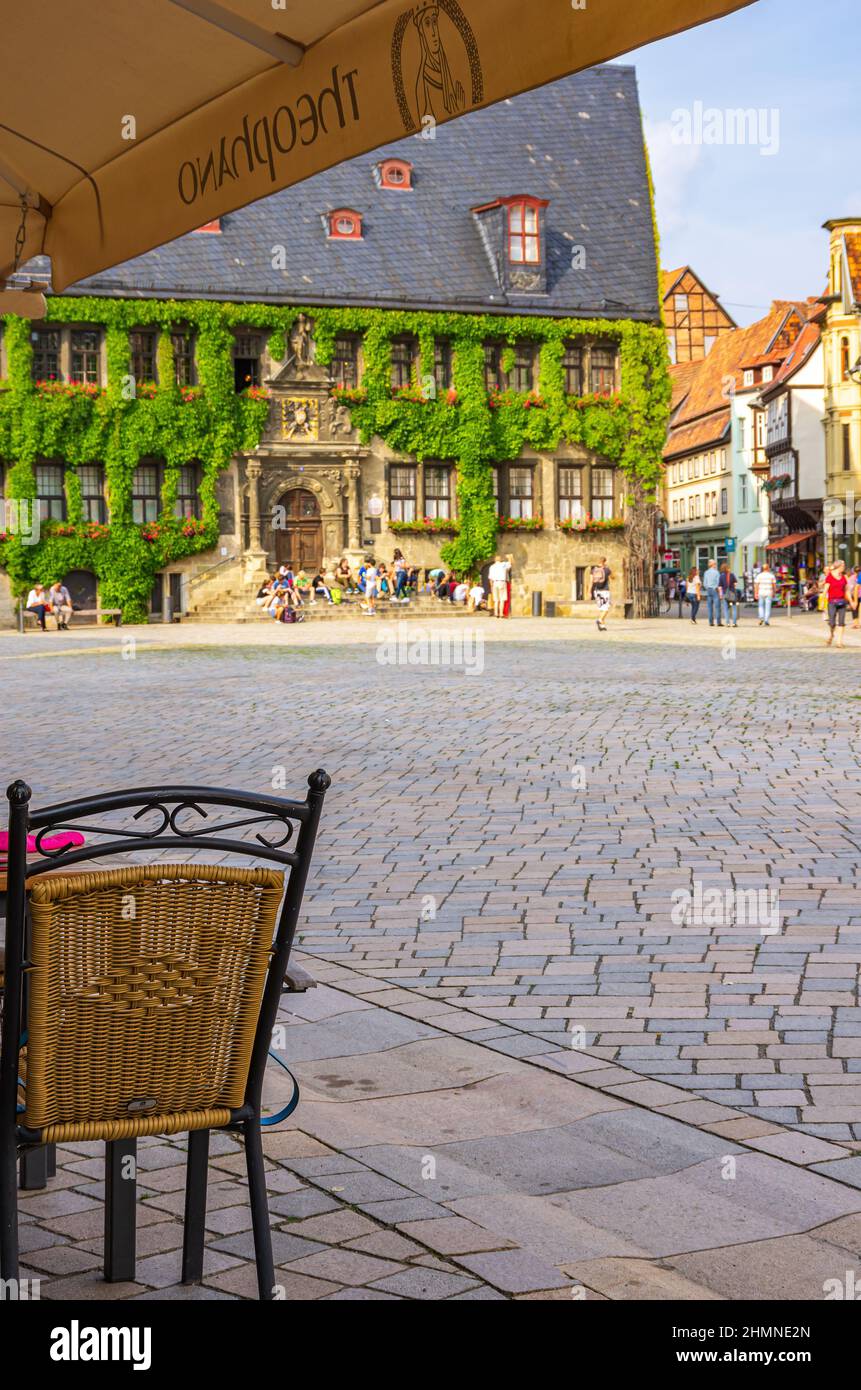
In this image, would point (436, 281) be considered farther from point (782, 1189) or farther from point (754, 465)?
point (782, 1189)

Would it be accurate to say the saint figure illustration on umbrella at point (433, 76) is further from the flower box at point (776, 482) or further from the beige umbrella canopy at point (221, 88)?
the flower box at point (776, 482)

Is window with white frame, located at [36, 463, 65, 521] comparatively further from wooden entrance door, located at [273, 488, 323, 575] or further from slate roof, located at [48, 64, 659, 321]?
wooden entrance door, located at [273, 488, 323, 575]

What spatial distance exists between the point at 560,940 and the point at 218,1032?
3673 mm

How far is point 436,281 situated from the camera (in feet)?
159

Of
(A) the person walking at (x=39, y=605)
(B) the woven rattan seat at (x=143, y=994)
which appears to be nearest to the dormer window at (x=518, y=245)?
(A) the person walking at (x=39, y=605)

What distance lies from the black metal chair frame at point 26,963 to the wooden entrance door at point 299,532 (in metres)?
44.1

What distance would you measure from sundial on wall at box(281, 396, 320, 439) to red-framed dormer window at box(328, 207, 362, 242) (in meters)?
5.19

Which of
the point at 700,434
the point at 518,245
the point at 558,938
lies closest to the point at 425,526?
the point at 518,245

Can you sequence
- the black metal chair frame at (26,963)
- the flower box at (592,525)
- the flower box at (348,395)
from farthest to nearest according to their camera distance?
the flower box at (592,525), the flower box at (348,395), the black metal chair frame at (26,963)

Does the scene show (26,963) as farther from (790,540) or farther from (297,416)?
(790,540)

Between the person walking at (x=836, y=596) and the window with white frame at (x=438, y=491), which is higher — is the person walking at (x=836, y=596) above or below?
below

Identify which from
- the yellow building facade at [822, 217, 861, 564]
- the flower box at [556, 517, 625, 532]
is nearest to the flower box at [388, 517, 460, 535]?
the flower box at [556, 517, 625, 532]

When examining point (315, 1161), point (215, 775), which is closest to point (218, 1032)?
point (315, 1161)

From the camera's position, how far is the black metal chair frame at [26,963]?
8.93 ft
